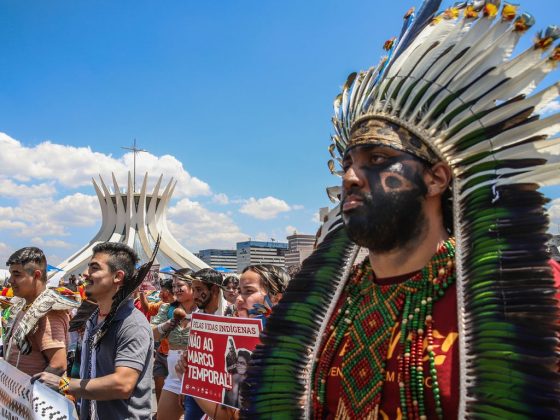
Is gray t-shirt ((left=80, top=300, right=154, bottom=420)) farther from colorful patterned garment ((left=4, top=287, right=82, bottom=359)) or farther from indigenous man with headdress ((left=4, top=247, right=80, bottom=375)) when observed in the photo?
colorful patterned garment ((left=4, top=287, right=82, bottom=359))

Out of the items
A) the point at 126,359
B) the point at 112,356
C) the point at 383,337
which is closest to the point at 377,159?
the point at 383,337

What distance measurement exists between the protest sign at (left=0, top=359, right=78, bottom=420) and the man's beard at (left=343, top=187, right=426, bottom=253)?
2267 mm

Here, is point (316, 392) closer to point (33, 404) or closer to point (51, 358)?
point (33, 404)

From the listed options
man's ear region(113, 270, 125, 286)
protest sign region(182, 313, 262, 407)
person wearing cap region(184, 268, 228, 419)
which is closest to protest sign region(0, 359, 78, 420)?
protest sign region(182, 313, 262, 407)

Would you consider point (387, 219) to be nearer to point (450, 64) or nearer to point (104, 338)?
point (450, 64)

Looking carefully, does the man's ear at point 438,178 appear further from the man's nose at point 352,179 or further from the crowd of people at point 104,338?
the crowd of people at point 104,338

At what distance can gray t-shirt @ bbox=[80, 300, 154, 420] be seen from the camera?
132 inches

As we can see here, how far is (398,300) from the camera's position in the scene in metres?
1.76

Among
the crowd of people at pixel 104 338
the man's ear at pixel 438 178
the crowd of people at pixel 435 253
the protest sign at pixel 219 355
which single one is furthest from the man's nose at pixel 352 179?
the crowd of people at pixel 104 338

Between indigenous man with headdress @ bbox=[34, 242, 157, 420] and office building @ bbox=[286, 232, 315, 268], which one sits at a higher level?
office building @ bbox=[286, 232, 315, 268]

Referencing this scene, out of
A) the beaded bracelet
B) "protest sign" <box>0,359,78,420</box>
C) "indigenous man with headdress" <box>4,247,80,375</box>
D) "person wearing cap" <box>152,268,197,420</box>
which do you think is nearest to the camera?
"protest sign" <box>0,359,78,420</box>

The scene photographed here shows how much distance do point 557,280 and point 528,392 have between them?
1.21 feet

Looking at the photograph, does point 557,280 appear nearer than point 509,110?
Yes

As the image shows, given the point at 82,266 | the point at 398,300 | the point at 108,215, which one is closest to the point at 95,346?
the point at 398,300
